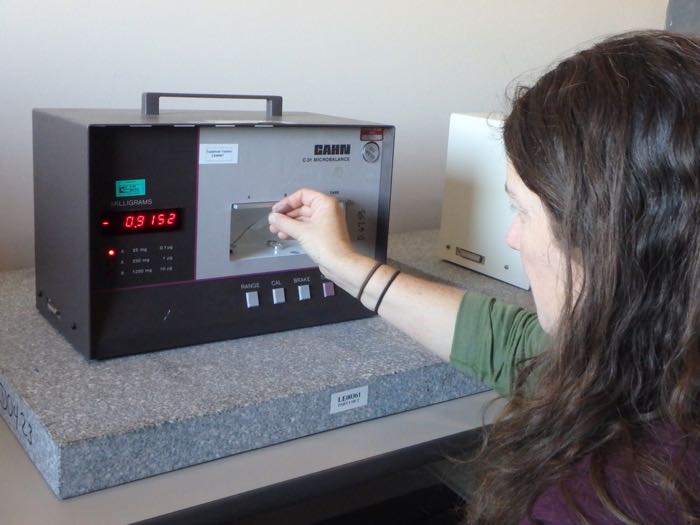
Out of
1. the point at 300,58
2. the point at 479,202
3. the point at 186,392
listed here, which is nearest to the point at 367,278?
the point at 186,392

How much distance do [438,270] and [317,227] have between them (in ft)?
1.15

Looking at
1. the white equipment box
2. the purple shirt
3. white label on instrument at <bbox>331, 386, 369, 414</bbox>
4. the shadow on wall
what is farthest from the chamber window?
the shadow on wall

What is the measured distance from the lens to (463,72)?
4.95 ft

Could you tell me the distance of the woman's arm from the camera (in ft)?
2.87

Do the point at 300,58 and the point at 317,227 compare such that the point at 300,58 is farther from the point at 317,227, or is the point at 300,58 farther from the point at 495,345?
the point at 495,345

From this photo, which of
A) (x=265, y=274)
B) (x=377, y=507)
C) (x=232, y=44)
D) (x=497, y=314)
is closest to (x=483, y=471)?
(x=497, y=314)

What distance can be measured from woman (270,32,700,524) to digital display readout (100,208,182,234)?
35 cm

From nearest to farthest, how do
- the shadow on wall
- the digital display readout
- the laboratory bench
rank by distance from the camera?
the laboratory bench, the digital display readout, the shadow on wall

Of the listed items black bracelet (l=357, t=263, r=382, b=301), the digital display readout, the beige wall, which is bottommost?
black bracelet (l=357, t=263, r=382, b=301)

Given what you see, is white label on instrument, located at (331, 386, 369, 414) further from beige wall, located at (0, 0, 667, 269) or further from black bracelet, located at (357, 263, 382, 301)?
beige wall, located at (0, 0, 667, 269)

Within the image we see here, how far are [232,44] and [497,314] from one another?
0.61 m

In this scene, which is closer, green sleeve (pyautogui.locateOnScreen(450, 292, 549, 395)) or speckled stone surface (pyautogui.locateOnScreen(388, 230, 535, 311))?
green sleeve (pyautogui.locateOnScreen(450, 292, 549, 395))

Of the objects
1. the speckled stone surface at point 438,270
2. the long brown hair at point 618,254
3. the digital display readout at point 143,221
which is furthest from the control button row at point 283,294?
the long brown hair at point 618,254

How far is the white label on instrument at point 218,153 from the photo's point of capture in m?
0.83
